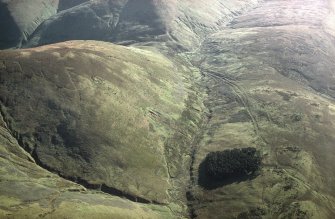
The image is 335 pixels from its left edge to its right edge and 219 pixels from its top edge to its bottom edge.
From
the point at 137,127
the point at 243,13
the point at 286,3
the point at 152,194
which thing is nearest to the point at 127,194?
the point at 152,194

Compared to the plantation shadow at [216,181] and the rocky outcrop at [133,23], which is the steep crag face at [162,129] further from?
the rocky outcrop at [133,23]

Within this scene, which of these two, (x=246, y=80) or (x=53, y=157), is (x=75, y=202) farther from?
(x=246, y=80)

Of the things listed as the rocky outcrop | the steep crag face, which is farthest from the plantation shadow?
the rocky outcrop

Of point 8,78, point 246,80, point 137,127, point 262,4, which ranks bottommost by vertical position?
point 262,4

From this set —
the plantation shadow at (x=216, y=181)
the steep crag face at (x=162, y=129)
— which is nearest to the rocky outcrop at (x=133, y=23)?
the steep crag face at (x=162, y=129)

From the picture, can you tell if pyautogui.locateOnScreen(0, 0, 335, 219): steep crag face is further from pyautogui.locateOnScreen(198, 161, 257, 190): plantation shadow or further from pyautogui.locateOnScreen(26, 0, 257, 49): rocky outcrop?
pyautogui.locateOnScreen(26, 0, 257, 49): rocky outcrop

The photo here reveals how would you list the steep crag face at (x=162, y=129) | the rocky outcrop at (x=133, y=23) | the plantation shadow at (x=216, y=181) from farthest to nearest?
the rocky outcrop at (x=133, y=23) < the plantation shadow at (x=216, y=181) < the steep crag face at (x=162, y=129)

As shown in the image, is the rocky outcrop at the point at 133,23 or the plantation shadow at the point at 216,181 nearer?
the plantation shadow at the point at 216,181

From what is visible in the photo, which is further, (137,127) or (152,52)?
(152,52)

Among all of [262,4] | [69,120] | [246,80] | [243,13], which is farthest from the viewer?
[262,4]
